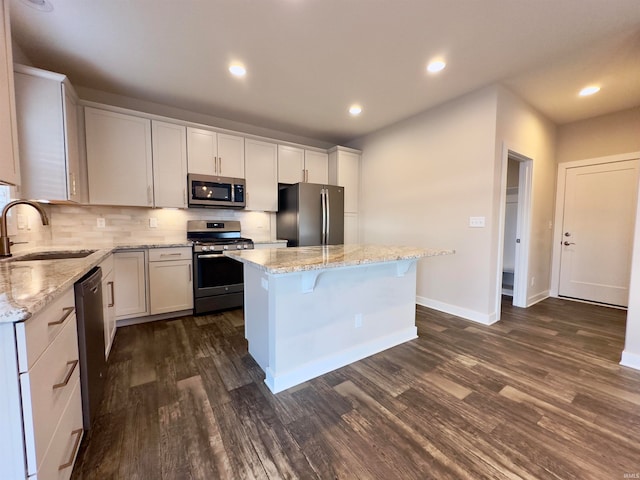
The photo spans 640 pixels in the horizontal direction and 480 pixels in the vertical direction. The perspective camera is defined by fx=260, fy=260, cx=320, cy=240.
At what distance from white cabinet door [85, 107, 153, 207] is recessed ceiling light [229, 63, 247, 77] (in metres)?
1.28

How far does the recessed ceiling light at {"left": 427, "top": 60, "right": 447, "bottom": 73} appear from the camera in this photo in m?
2.45

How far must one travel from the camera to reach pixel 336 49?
2.28 m

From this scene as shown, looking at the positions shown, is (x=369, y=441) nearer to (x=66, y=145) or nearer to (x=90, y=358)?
(x=90, y=358)

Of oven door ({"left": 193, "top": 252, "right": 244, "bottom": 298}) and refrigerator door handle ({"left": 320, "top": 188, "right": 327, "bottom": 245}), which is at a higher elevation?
refrigerator door handle ({"left": 320, "top": 188, "right": 327, "bottom": 245})

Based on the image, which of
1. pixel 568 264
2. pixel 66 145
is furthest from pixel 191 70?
pixel 568 264

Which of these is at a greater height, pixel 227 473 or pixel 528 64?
pixel 528 64

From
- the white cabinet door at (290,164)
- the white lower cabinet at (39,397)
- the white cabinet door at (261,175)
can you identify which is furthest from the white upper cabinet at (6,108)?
the white cabinet door at (290,164)

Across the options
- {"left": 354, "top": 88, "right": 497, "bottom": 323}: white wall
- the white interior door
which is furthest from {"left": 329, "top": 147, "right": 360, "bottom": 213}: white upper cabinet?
the white interior door

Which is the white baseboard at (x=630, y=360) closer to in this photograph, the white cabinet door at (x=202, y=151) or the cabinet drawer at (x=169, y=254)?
the cabinet drawer at (x=169, y=254)

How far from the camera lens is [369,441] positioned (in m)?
1.41

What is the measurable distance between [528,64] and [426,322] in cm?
281

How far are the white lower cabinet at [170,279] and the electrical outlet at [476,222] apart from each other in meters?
3.41

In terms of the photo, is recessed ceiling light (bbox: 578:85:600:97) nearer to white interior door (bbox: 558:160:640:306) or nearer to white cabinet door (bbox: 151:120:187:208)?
white interior door (bbox: 558:160:640:306)

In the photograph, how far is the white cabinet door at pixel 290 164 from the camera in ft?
13.4
